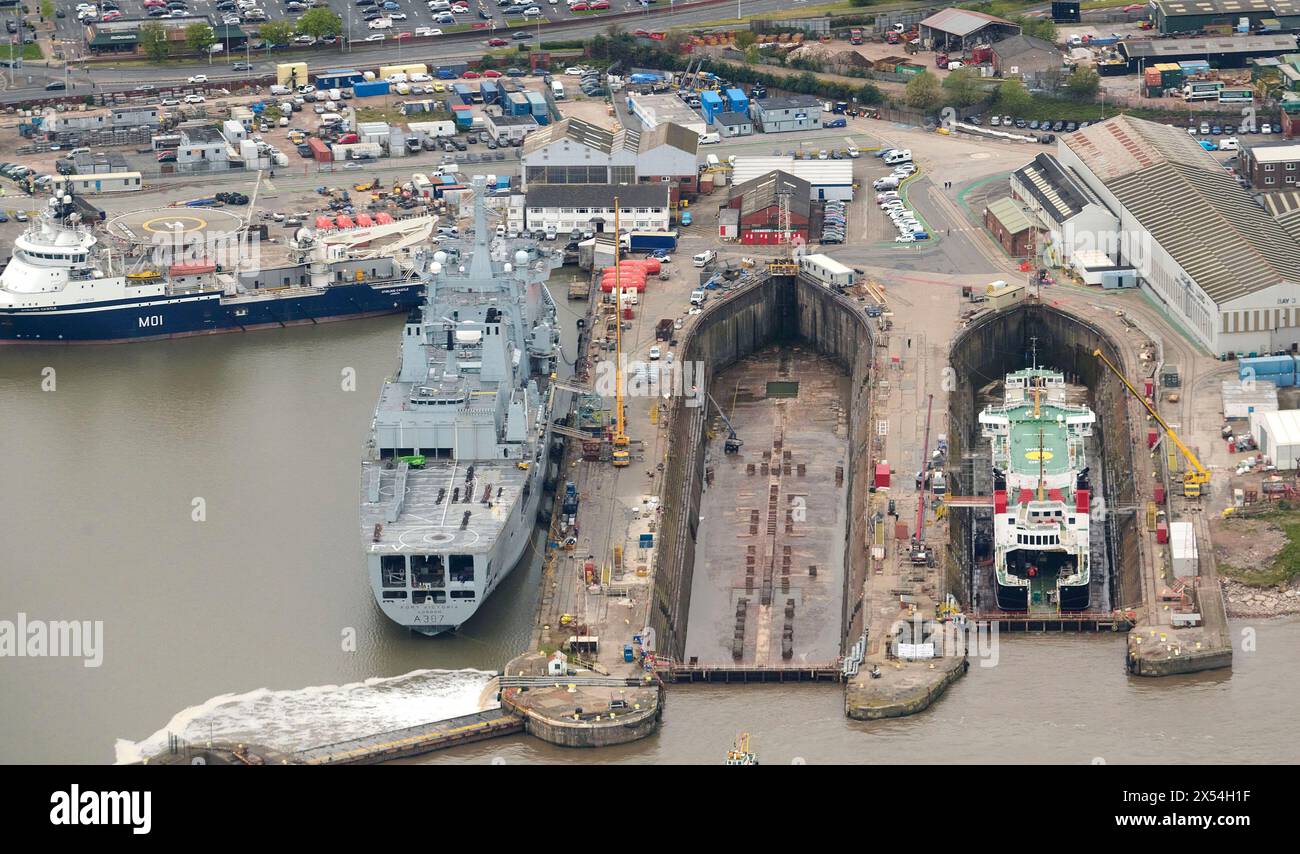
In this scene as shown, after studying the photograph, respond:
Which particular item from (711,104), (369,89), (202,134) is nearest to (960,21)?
(711,104)

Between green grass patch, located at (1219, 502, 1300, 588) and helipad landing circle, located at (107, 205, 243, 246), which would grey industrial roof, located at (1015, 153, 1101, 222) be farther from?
helipad landing circle, located at (107, 205, 243, 246)

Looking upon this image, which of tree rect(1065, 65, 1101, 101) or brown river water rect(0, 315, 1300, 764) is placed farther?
tree rect(1065, 65, 1101, 101)

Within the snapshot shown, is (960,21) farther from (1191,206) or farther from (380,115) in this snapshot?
(1191,206)

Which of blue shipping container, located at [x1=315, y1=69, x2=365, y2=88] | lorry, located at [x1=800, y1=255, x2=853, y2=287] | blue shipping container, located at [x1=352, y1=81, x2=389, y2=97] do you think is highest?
blue shipping container, located at [x1=315, y1=69, x2=365, y2=88]

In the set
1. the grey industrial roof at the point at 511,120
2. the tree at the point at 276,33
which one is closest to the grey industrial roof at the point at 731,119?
the grey industrial roof at the point at 511,120

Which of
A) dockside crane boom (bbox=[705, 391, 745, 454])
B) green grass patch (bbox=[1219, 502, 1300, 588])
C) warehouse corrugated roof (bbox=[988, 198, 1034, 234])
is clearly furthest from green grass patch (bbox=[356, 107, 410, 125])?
green grass patch (bbox=[1219, 502, 1300, 588])

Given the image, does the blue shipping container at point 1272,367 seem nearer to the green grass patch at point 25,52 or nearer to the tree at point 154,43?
the tree at point 154,43
